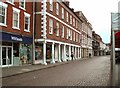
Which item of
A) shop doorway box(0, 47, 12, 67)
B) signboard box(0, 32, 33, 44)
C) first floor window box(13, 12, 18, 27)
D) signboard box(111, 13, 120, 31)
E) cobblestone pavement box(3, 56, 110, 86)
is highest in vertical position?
first floor window box(13, 12, 18, 27)

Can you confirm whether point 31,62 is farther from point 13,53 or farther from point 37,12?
point 37,12

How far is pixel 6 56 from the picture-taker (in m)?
22.1

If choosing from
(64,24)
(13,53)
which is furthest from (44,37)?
(64,24)

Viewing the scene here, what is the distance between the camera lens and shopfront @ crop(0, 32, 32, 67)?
70.6 feet

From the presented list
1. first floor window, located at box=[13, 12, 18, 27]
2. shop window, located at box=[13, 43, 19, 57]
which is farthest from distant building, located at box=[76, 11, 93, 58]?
first floor window, located at box=[13, 12, 18, 27]

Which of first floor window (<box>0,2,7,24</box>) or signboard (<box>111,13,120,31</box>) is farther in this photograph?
first floor window (<box>0,2,7,24</box>)

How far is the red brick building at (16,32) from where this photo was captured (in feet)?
69.8

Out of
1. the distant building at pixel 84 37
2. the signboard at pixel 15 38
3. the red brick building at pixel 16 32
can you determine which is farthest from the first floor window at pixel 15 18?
the distant building at pixel 84 37

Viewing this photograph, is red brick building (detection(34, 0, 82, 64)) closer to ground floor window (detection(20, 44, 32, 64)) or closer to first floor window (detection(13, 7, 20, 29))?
ground floor window (detection(20, 44, 32, 64))

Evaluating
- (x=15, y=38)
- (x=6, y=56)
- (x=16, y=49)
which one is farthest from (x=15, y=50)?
(x=6, y=56)

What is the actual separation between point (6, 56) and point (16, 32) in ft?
9.08

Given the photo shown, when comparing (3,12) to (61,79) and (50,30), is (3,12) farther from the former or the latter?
(61,79)

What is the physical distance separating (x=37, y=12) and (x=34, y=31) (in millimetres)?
2418

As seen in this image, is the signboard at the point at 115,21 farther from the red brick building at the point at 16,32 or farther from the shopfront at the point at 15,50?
the shopfront at the point at 15,50
